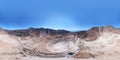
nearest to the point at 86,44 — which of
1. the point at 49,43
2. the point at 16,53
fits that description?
the point at 49,43

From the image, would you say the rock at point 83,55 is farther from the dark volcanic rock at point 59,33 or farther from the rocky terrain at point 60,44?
the dark volcanic rock at point 59,33

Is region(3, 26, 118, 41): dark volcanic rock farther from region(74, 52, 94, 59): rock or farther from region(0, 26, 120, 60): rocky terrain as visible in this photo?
region(74, 52, 94, 59): rock

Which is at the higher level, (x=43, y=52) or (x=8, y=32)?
(x=8, y=32)

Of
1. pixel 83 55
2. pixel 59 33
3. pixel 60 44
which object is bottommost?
pixel 83 55

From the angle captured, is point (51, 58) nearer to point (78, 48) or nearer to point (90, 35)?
point (78, 48)

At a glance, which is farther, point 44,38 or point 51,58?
point 44,38

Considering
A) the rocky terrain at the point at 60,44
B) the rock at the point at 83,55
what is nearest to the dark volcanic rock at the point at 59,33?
the rocky terrain at the point at 60,44

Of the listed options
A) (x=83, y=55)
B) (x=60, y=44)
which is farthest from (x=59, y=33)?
(x=83, y=55)

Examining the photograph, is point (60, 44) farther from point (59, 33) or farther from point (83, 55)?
point (83, 55)
